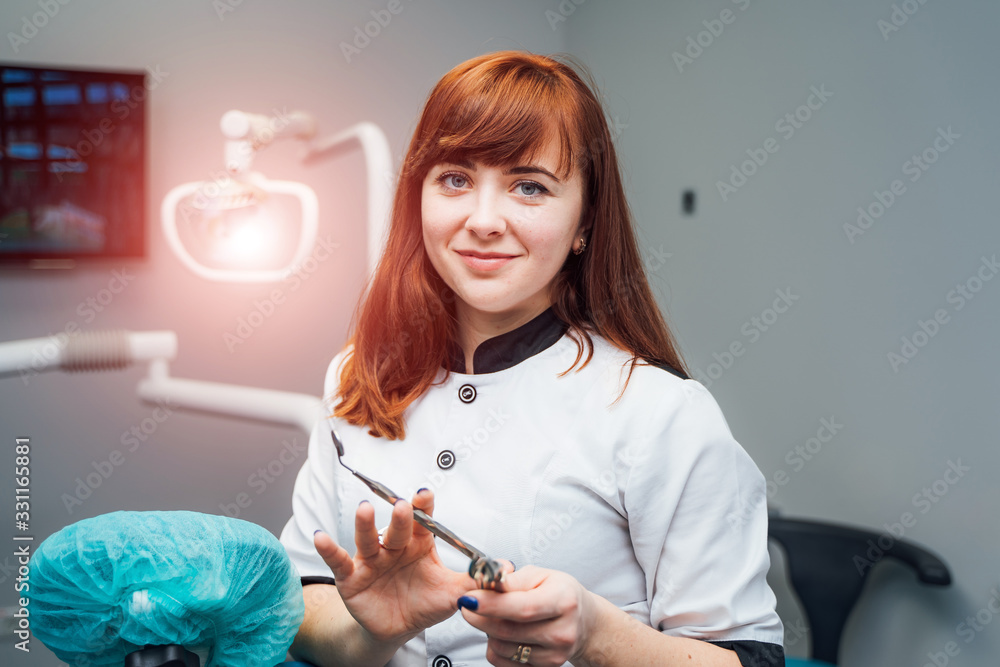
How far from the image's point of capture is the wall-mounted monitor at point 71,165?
2.07 metres

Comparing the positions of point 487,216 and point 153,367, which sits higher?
point 487,216

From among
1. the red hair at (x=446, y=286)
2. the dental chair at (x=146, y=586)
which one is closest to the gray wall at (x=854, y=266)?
the red hair at (x=446, y=286)

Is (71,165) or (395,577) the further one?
(71,165)

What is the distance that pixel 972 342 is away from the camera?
148 cm

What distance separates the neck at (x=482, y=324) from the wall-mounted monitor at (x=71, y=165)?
151cm

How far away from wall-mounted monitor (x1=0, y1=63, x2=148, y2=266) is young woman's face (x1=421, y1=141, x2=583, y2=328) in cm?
156

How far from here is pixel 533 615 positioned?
670 mm

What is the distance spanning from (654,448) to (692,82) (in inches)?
62.8

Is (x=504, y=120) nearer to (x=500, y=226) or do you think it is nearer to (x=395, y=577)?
(x=500, y=226)

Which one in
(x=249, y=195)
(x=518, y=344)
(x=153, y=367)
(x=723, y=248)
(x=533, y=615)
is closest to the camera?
(x=533, y=615)

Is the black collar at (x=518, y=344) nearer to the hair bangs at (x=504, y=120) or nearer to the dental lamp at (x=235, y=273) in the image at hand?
A: the hair bangs at (x=504, y=120)

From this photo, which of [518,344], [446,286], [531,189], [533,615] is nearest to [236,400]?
[446,286]

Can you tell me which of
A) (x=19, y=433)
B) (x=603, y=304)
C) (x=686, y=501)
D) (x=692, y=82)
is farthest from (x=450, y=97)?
(x=19, y=433)

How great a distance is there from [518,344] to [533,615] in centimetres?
44
